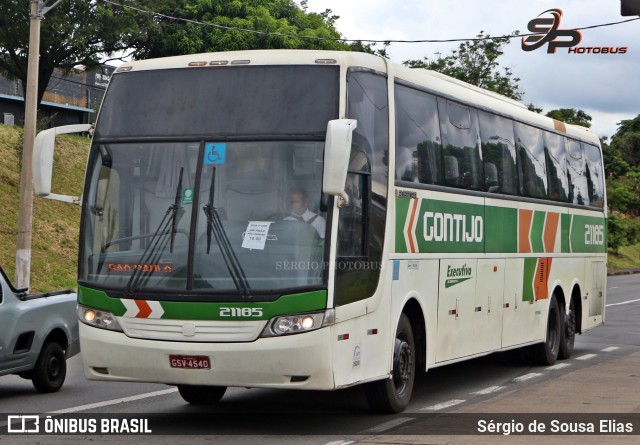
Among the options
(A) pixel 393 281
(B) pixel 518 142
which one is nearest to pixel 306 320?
(A) pixel 393 281

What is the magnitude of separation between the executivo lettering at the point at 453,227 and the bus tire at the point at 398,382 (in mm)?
1095

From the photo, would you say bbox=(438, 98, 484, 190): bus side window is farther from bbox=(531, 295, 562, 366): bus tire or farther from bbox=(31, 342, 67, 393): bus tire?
bbox=(31, 342, 67, 393): bus tire

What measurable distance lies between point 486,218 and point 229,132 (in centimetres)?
488

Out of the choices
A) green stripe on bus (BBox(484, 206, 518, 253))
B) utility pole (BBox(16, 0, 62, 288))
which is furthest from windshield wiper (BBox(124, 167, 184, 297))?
utility pole (BBox(16, 0, 62, 288))

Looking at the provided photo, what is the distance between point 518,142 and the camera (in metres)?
16.0

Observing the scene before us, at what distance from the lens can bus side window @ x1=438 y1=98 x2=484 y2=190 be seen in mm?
13289

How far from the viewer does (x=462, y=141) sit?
45.2 feet

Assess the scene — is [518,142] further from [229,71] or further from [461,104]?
[229,71]

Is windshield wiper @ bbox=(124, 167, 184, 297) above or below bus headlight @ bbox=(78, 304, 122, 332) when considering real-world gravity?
above

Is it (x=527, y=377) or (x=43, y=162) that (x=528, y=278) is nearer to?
(x=527, y=377)

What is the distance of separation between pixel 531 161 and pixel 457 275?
12.2 ft

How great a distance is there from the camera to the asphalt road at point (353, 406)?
10.2 metres

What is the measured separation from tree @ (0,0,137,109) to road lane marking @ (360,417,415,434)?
2844 centimetres

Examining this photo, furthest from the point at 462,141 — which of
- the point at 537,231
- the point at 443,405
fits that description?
the point at 537,231
